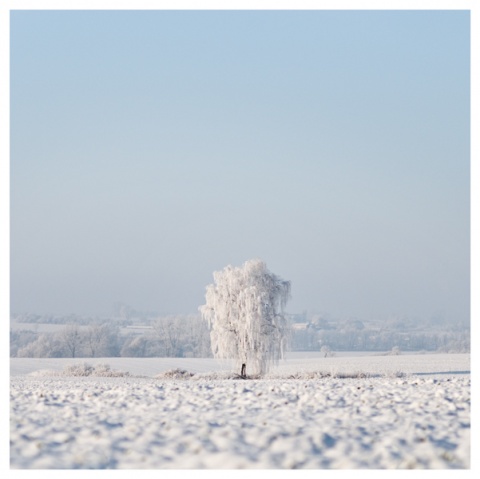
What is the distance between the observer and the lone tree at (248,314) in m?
30.7

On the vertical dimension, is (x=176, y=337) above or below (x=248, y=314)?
below

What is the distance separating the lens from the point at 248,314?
30.6 meters

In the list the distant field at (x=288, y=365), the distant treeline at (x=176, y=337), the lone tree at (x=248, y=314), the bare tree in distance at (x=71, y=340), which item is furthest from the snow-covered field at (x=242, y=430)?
the distant treeline at (x=176, y=337)

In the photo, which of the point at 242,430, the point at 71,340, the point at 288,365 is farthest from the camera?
the point at 71,340

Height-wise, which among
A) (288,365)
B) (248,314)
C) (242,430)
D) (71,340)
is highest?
(248,314)

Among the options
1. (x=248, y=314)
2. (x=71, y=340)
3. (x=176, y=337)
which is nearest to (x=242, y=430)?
(x=248, y=314)

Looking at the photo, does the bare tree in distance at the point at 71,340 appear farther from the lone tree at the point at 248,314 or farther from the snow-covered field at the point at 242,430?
the snow-covered field at the point at 242,430

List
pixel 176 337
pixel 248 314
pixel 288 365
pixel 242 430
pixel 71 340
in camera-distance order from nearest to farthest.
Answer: pixel 242 430 → pixel 248 314 → pixel 288 365 → pixel 71 340 → pixel 176 337

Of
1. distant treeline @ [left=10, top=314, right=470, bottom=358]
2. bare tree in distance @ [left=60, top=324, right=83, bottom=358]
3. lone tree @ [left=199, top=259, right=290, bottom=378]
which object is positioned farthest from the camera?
distant treeline @ [left=10, top=314, right=470, bottom=358]

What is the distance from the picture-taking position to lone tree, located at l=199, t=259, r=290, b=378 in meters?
30.7

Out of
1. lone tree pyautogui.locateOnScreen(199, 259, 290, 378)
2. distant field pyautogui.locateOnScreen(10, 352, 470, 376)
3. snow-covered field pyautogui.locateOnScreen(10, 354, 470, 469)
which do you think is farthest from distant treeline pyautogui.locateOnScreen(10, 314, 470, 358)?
snow-covered field pyautogui.locateOnScreen(10, 354, 470, 469)

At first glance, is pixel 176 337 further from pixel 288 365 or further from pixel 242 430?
pixel 242 430

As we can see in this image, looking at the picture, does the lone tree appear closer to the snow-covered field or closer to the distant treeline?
the snow-covered field
